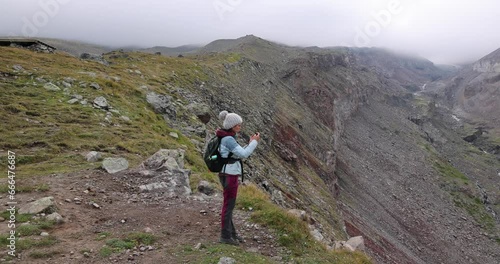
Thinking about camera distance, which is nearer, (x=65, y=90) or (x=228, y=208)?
(x=228, y=208)

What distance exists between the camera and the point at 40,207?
1173 centimetres

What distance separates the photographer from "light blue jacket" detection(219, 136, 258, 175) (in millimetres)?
10164

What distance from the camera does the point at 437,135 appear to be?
18775 centimetres

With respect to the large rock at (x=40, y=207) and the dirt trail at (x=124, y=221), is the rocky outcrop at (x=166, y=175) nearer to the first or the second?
the dirt trail at (x=124, y=221)

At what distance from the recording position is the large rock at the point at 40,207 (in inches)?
453

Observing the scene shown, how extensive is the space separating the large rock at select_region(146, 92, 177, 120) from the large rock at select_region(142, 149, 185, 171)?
11.8 metres

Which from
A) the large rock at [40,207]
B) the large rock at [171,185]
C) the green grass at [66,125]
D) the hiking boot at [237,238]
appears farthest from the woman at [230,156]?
the green grass at [66,125]

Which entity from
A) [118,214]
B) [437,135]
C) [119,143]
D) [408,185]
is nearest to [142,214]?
[118,214]

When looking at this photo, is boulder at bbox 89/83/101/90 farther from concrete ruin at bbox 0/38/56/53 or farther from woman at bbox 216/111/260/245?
woman at bbox 216/111/260/245

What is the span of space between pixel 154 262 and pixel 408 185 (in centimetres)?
10199

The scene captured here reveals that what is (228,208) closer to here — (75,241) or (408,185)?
(75,241)

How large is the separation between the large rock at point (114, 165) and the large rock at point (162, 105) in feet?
40.4

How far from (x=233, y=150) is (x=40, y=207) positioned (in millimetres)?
6669

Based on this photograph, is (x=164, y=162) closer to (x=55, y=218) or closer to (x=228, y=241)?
(x=55, y=218)
